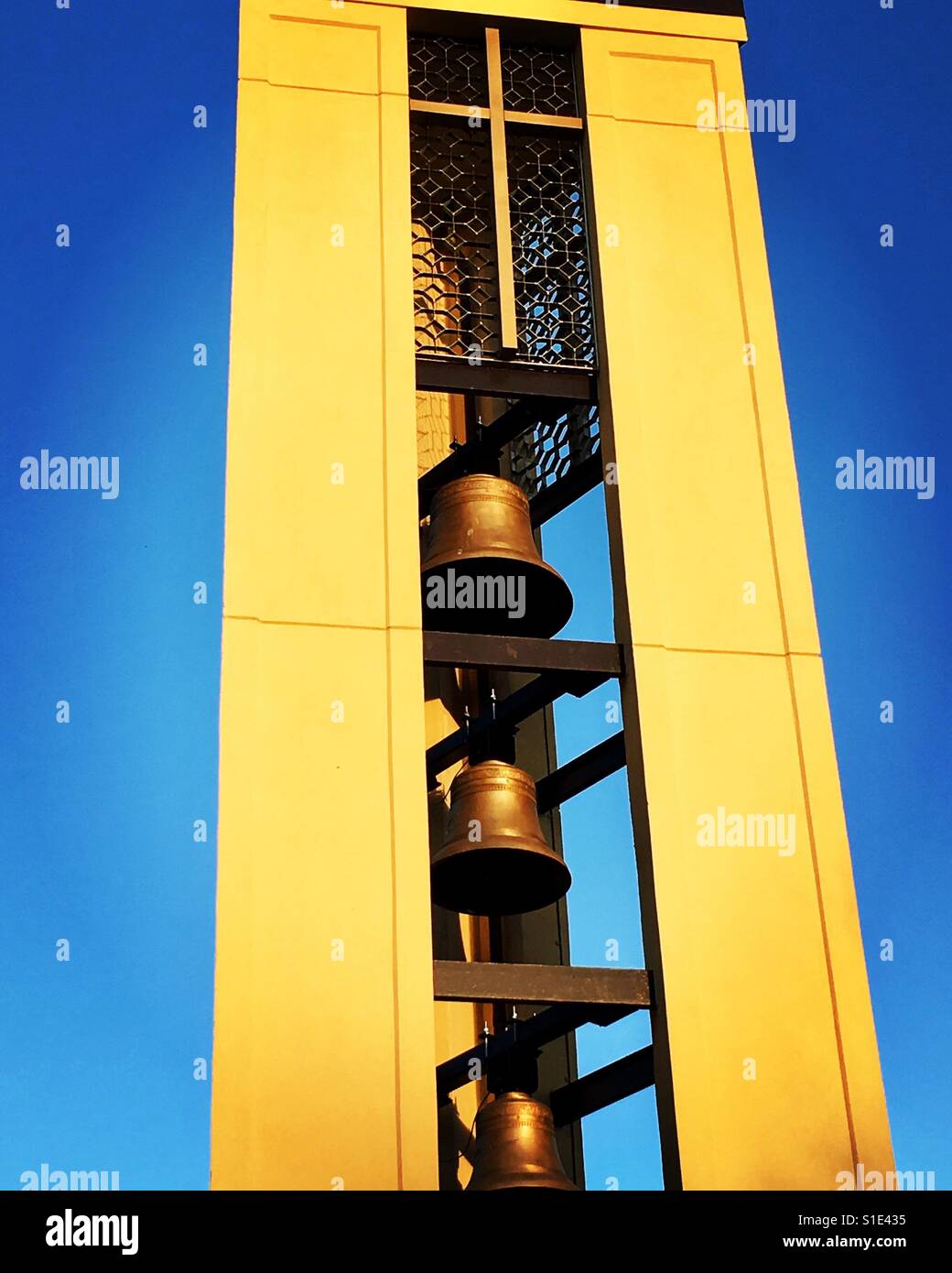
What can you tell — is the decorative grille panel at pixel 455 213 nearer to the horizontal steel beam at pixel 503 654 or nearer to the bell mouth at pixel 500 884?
the horizontal steel beam at pixel 503 654

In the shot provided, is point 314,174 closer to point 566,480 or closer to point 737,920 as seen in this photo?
point 566,480

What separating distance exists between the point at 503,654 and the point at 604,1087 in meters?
2.08

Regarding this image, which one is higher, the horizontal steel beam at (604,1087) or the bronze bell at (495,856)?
the bronze bell at (495,856)

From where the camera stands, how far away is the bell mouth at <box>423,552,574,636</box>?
1084cm

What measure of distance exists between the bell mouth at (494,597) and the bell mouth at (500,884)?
3.84ft

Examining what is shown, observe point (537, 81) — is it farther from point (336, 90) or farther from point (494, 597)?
point (494, 597)

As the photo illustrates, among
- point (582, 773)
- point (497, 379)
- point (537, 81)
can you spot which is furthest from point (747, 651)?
point (537, 81)

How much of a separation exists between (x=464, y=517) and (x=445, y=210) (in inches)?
92.3

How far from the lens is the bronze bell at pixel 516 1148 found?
9523mm

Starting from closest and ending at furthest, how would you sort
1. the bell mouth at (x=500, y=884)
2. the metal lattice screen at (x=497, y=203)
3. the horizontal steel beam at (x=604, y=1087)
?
1. the horizontal steel beam at (x=604, y=1087)
2. the bell mouth at (x=500, y=884)
3. the metal lattice screen at (x=497, y=203)

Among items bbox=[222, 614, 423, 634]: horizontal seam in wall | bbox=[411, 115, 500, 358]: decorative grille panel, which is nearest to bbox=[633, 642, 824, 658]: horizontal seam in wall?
bbox=[222, 614, 423, 634]: horizontal seam in wall

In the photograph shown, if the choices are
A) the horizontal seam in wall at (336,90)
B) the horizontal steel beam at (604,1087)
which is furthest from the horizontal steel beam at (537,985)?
the horizontal seam in wall at (336,90)
